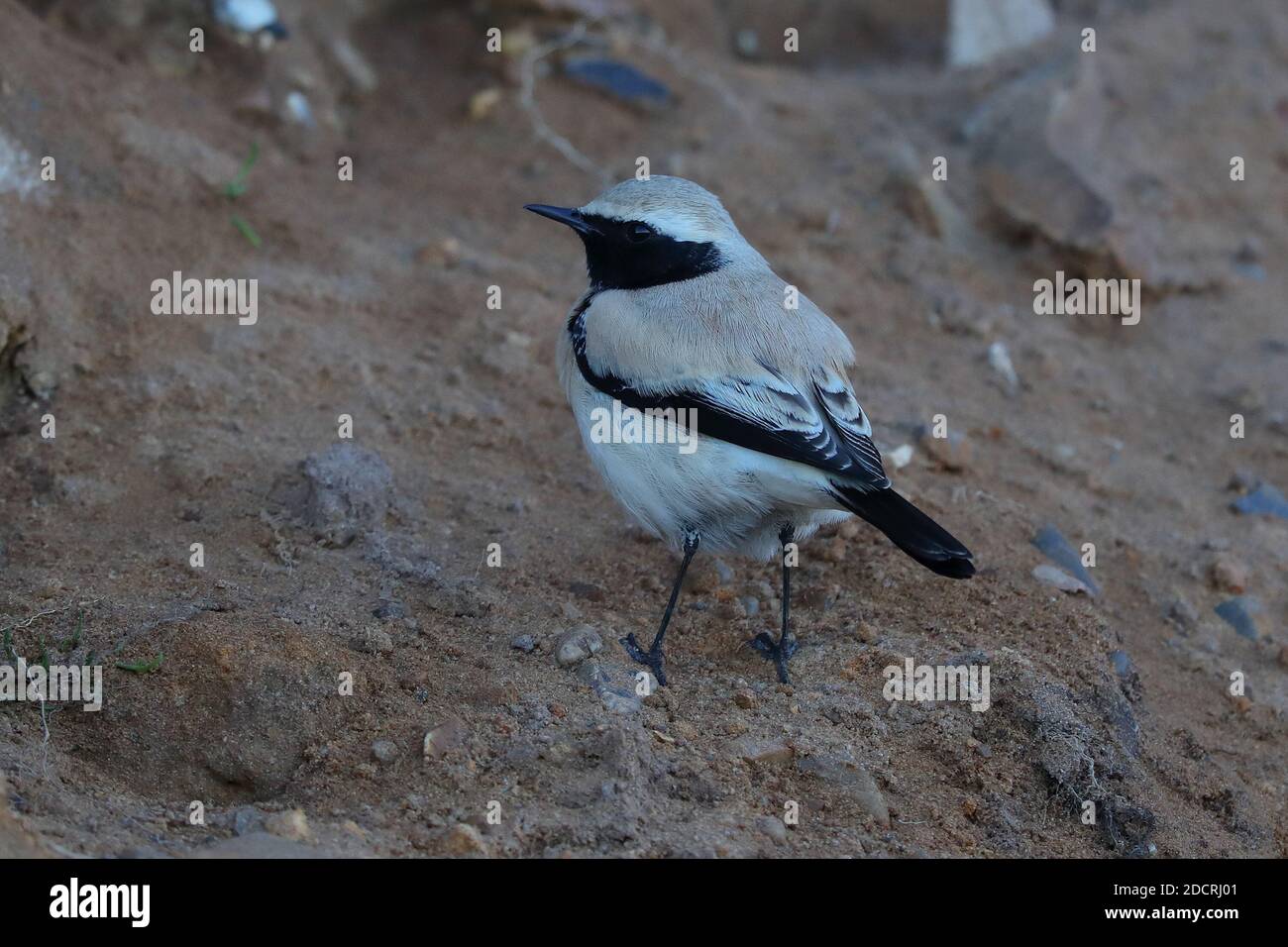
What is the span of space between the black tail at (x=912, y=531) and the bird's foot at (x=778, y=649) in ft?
2.35

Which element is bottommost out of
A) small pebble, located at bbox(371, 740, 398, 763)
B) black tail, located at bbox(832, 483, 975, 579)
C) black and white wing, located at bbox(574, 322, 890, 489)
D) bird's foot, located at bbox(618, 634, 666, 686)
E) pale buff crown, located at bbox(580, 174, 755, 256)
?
small pebble, located at bbox(371, 740, 398, 763)

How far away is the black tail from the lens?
4.51m

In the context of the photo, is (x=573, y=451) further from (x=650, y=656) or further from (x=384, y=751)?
(x=384, y=751)

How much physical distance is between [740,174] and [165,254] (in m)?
3.95

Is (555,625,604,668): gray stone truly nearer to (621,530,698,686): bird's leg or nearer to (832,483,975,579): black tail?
(621,530,698,686): bird's leg

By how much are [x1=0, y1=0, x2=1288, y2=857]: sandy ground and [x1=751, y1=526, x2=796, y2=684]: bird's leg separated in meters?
0.08

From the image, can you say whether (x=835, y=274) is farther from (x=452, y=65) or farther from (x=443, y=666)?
(x=443, y=666)

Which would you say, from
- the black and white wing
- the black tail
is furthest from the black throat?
the black tail

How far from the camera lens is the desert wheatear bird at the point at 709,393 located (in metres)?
4.91

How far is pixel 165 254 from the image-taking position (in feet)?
22.5

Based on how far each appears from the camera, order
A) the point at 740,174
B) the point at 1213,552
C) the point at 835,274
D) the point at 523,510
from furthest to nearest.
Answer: the point at 740,174
the point at 835,274
the point at 1213,552
the point at 523,510

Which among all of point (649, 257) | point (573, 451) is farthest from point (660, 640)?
point (573, 451)

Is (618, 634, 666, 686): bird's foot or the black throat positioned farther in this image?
the black throat

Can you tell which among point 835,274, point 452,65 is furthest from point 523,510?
point 452,65
